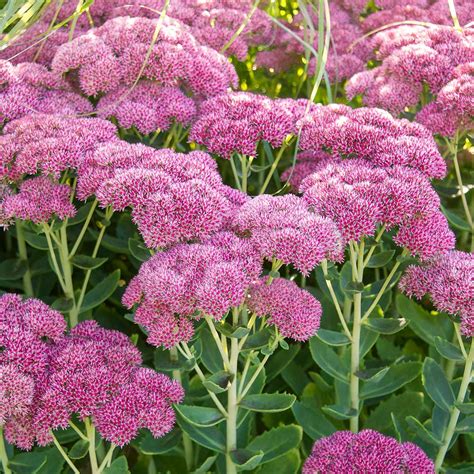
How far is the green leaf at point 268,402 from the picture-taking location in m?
1.69

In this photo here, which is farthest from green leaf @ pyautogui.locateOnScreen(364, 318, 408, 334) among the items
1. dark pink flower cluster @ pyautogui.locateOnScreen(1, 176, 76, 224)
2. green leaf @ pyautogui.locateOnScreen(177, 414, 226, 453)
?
dark pink flower cluster @ pyautogui.locateOnScreen(1, 176, 76, 224)

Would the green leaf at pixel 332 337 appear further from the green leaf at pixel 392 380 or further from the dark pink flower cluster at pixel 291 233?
the dark pink flower cluster at pixel 291 233

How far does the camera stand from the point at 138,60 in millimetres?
2285

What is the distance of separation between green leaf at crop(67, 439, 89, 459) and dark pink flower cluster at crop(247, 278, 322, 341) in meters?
0.49

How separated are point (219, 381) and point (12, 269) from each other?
0.89 m

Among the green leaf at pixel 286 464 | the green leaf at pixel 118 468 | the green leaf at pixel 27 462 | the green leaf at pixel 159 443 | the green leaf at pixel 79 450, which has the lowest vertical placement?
the green leaf at pixel 286 464

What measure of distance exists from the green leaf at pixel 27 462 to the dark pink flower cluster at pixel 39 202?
0.57m

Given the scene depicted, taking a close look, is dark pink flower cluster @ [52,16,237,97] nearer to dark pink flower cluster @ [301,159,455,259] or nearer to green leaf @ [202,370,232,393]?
dark pink flower cluster @ [301,159,455,259]

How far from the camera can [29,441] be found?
155cm

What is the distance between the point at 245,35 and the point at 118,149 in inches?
49.8

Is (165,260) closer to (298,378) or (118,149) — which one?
(118,149)

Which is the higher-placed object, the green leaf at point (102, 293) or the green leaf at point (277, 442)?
the green leaf at point (102, 293)

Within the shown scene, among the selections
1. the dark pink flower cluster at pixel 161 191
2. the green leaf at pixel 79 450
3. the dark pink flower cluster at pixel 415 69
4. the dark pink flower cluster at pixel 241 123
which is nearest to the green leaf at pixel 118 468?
the green leaf at pixel 79 450

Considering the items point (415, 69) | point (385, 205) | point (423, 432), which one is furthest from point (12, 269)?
point (415, 69)
